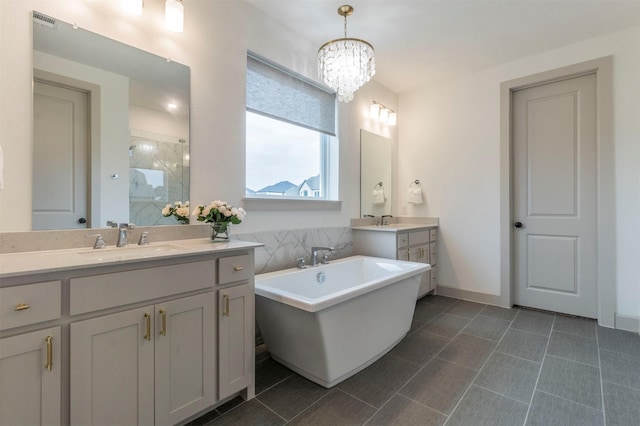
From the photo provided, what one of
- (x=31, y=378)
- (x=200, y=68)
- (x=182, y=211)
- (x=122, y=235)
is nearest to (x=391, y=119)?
(x=200, y=68)

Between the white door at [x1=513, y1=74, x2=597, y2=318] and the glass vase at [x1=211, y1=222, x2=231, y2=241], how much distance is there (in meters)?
3.05

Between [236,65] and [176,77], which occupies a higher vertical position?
[236,65]

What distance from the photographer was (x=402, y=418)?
1545 millimetres

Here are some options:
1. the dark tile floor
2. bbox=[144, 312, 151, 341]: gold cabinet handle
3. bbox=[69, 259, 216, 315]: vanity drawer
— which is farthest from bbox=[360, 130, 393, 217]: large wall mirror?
bbox=[144, 312, 151, 341]: gold cabinet handle

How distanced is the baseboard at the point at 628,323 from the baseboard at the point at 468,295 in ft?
3.06

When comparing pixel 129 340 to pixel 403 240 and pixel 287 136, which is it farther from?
pixel 403 240

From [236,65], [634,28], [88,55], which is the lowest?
[88,55]

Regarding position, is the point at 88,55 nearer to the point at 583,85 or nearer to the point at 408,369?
the point at 408,369

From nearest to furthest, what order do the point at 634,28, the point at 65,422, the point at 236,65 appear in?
the point at 65,422 → the point at 236,65 → the point at 634,28

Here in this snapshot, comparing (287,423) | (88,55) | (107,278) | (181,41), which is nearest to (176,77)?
(181,41)

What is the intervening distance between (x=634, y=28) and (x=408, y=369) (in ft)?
11.2

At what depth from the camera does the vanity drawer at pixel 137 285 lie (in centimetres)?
113

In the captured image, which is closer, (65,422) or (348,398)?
(65,422)

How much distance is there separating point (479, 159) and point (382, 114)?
1216mm
